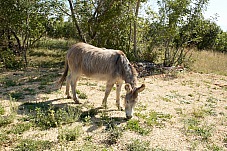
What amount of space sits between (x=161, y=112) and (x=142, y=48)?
708cm

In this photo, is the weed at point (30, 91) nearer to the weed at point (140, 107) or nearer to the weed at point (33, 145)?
the weed at point (33, 145)

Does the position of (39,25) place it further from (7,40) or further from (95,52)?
(95,52)

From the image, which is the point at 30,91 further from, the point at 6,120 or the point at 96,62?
the point at 96,62

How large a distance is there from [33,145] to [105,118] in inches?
73.3

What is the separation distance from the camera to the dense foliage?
1079 centimetres

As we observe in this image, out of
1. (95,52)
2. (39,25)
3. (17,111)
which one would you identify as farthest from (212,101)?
(39,25)

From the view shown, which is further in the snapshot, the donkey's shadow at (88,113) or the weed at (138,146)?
the donkey's shadow at (88,113)

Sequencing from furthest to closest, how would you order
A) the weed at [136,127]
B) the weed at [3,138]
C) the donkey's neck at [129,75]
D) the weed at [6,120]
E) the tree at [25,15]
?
1. the tree at [25,15]
2. the donkey's neck at [129,75]
3. the weed at [136,127]
4. the weed at [6,120]
5. the weed at [3,138]

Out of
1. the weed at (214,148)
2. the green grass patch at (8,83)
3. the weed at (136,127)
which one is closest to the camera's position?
the weed at (214,148)

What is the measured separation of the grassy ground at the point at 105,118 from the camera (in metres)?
4.14

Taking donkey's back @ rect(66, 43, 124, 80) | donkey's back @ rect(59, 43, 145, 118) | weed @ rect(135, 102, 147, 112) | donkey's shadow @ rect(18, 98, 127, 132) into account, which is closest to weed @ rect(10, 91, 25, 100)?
donkey's shadow @ rect(18, 98, 127, 132)

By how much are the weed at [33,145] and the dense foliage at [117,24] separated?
7905mm

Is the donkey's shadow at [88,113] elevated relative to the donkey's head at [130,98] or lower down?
lower down

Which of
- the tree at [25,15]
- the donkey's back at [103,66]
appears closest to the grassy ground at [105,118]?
the donkey's back at [103,66]
